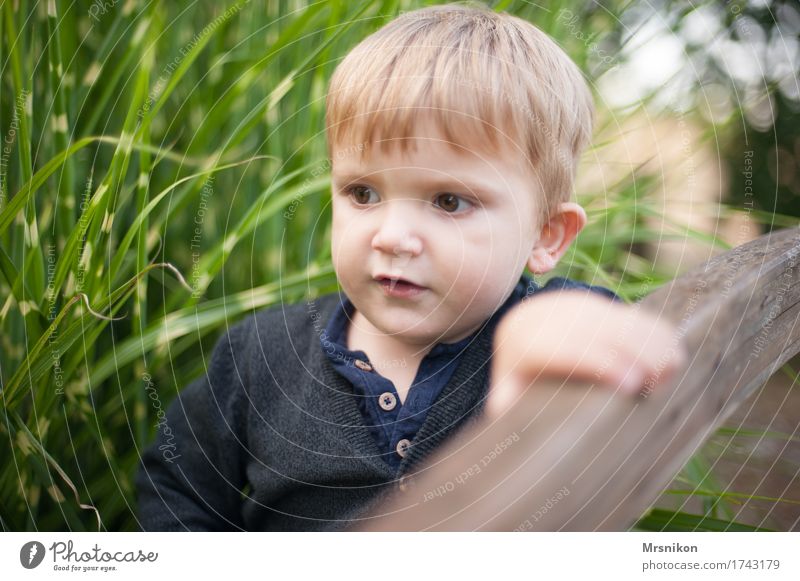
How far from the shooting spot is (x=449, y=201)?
1.28 feet

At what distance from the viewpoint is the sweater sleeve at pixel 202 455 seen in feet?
1.59

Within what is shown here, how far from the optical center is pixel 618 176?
0.70 meters

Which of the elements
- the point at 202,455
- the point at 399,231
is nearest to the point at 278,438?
the point at 202,455

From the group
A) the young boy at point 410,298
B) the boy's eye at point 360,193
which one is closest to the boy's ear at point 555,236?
the young boy at point 410,298

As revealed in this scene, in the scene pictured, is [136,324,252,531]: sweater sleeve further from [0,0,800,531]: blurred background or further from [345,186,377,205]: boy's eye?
[345,186,377,205]: boy's eye

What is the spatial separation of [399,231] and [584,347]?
12 centimetres

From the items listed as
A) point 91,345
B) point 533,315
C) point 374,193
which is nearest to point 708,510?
point 533,315

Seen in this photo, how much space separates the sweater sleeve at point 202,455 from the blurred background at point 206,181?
0.11 feet

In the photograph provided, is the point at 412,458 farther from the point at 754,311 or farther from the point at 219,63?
the point at 219,63

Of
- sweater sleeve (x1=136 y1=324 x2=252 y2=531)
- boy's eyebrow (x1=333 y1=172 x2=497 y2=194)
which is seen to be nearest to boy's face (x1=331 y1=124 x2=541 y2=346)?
boy's eyebrow (x1=333 y1=172 x2=497 y2=194)

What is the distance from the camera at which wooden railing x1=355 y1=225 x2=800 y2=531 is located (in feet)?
0.92

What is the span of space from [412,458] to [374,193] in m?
0.15

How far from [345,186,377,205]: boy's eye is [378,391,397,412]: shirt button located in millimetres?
117

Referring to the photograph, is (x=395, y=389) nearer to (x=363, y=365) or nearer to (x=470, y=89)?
(x=363, y=365)
